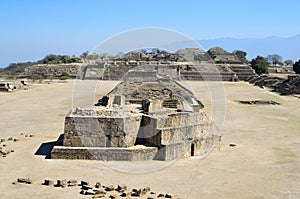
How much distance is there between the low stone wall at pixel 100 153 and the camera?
12828 mm

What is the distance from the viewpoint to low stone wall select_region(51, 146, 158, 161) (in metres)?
12.8

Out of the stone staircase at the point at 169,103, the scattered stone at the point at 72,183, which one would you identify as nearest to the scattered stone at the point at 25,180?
the scattered stone at the point at 72,183

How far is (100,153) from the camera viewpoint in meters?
12.8

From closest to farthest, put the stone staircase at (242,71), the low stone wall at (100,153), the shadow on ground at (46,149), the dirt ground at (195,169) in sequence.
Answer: the dirt ground at (195,169), the low stone wall at (100,153), the shadow on ground at (46,149), the stone staircase at (242,71)

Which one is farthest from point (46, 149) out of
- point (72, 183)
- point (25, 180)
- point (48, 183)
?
point (72, 183)

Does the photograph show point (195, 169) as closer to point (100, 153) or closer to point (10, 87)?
point (100, 153)

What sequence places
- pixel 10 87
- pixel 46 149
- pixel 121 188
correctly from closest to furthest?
pixel 121 188 < pixel 46 149 < pixel 10 87

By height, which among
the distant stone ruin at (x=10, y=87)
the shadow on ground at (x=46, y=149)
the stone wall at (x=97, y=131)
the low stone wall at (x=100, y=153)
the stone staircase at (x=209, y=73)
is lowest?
the shadow on ground at (x=46, y=149)

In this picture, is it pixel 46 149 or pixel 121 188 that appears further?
pixel 46 149

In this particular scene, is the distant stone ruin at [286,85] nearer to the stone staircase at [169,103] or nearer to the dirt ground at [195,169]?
the stone staircase at [169,103]

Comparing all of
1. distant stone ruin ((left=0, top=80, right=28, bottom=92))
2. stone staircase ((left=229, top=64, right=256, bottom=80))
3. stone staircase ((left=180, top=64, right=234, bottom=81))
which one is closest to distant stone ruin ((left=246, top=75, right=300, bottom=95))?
stone staircase ((left=180, top=64, right=234, bottom=81))

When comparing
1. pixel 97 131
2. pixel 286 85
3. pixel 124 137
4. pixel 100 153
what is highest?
pixel 286 85

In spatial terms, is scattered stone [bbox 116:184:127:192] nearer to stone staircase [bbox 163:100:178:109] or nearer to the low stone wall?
the low stone wall

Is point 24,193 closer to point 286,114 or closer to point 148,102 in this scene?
point 148,102
